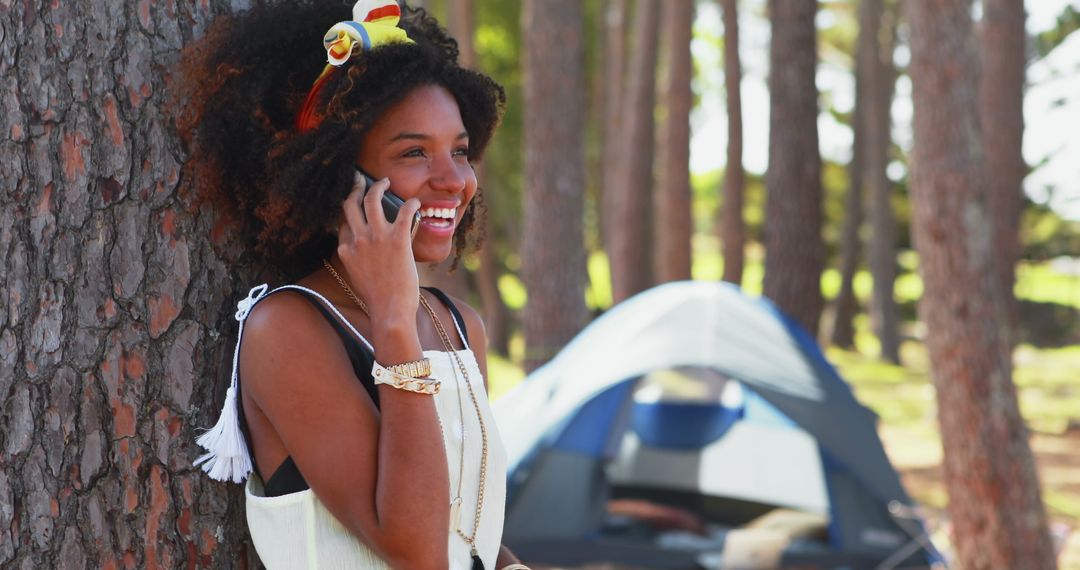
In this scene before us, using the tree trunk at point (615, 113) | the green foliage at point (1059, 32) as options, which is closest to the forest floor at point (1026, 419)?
the green foliage at point (1059, 32)

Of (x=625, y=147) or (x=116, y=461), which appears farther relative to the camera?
(x=625, y=147)

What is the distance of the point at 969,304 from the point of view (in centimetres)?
568

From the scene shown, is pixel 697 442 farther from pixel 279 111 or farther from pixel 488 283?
pixel 488 283

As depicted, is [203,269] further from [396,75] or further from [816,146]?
[816,146]

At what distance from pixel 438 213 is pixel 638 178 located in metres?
12.2

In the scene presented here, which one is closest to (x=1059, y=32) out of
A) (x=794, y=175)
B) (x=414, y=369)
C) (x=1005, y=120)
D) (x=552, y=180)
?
(x=1005, y=120)

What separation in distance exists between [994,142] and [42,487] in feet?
33.4

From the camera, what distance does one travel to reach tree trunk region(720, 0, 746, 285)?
1468 cm

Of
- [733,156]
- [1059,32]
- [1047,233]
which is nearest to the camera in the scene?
[1059,32]

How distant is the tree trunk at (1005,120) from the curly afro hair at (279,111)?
9626 millimetres

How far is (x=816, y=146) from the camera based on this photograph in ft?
32.4

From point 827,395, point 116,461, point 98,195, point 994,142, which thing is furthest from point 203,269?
point 994,142

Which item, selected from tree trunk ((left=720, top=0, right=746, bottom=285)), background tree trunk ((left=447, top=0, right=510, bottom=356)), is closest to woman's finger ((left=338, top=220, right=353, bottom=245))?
background tree trunk ((left=447, top=0, right=510, bottom=356))

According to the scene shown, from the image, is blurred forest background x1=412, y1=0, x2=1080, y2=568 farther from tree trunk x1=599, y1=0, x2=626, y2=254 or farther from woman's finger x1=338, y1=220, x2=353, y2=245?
woman's finger x1=338, y1=220, x2=353, y2=245
